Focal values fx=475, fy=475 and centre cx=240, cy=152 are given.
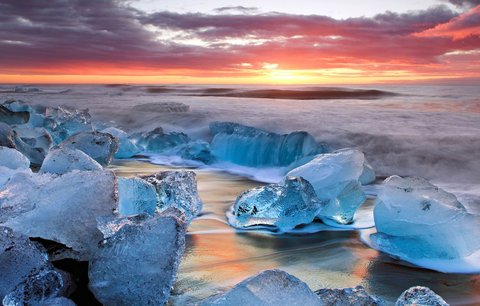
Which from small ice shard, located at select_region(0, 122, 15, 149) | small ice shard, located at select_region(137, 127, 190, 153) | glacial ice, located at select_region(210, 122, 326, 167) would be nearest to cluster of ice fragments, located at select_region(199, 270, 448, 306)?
glacial ice, located at select_region(210, 122, 326, 167)

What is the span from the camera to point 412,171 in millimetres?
3684

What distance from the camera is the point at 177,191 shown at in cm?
232

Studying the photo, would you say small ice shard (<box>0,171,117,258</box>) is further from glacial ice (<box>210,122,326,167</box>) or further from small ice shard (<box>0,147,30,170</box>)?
glacial ice (<box>210,122,326,167</box>)

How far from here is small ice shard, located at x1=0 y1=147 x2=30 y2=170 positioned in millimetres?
2656

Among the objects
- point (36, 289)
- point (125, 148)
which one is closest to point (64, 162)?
point (36, 289)

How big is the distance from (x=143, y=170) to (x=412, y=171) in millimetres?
2168

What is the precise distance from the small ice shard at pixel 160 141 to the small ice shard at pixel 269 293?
12.2ft

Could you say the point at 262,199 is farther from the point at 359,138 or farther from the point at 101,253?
the point at 359,138

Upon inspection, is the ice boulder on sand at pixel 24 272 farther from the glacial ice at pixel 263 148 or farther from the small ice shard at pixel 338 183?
the glacial ice at pixel 263 148

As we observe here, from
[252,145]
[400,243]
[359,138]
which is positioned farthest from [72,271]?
[359,138]

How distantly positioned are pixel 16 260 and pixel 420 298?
3.79 feet

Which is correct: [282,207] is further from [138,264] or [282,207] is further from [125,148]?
[125,148]

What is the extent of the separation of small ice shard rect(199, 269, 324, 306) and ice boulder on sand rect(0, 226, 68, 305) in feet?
1.54

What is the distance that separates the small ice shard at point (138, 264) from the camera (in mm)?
1413
